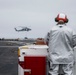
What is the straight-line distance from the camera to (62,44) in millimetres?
7793

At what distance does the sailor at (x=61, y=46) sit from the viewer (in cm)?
770

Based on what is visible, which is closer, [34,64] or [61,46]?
[34,64]

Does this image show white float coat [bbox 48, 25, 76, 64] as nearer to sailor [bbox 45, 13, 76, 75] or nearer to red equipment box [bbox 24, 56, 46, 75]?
sailor [bbox 45, 13, 76, 75]

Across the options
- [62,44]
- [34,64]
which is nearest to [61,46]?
[62,44]

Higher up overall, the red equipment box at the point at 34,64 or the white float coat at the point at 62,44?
the white float coat at the point at 62,44

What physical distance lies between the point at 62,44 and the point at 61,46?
0.05 meters

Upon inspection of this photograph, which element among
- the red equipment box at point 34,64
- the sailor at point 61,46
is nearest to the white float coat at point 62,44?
the sailor at point 61,46

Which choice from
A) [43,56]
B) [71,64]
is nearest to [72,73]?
[71,64]

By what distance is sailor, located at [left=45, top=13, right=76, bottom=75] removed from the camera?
303 inches

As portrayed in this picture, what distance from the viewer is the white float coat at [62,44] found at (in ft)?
25.3

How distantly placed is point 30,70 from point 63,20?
127 centimetres

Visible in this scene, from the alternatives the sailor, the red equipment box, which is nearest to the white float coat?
the sailor

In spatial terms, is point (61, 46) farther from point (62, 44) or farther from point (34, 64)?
point (34, 64)

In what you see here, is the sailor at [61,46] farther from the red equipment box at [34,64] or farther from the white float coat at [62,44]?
the red equipment box at [34,64]
